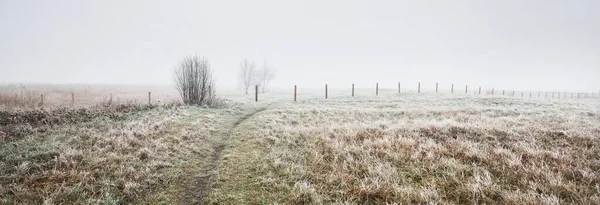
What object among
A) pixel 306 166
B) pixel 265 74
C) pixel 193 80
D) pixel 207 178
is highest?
pixel 265 74

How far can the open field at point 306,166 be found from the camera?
17.5 ft

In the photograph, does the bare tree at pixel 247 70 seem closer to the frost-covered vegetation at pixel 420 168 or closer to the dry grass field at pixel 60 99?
the dry grass field at pixel 60 99

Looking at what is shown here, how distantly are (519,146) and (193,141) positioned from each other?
1025 cm

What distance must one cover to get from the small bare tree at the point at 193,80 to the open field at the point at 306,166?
9.27 m

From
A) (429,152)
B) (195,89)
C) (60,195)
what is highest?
(195,89)

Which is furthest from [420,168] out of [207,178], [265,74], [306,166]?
[265,74]

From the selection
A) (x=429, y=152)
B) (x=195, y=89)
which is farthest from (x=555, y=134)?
(x=195, y=89)

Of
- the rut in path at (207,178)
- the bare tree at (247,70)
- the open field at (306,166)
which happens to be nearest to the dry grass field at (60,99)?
the open field at (306,166)

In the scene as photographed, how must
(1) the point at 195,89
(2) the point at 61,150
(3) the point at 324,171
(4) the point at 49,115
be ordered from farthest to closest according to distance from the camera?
(1) the point at 195,89 < (4) the point at 49,115 < (2) the point at 61,150 < (3) the point at 324,171

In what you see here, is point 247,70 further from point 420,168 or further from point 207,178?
point 420,168

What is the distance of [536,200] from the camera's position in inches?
184

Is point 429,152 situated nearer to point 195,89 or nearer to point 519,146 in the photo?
point 519,146

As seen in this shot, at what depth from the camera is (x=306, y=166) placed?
7066 millimetres

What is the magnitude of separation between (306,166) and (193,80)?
15429 mm
